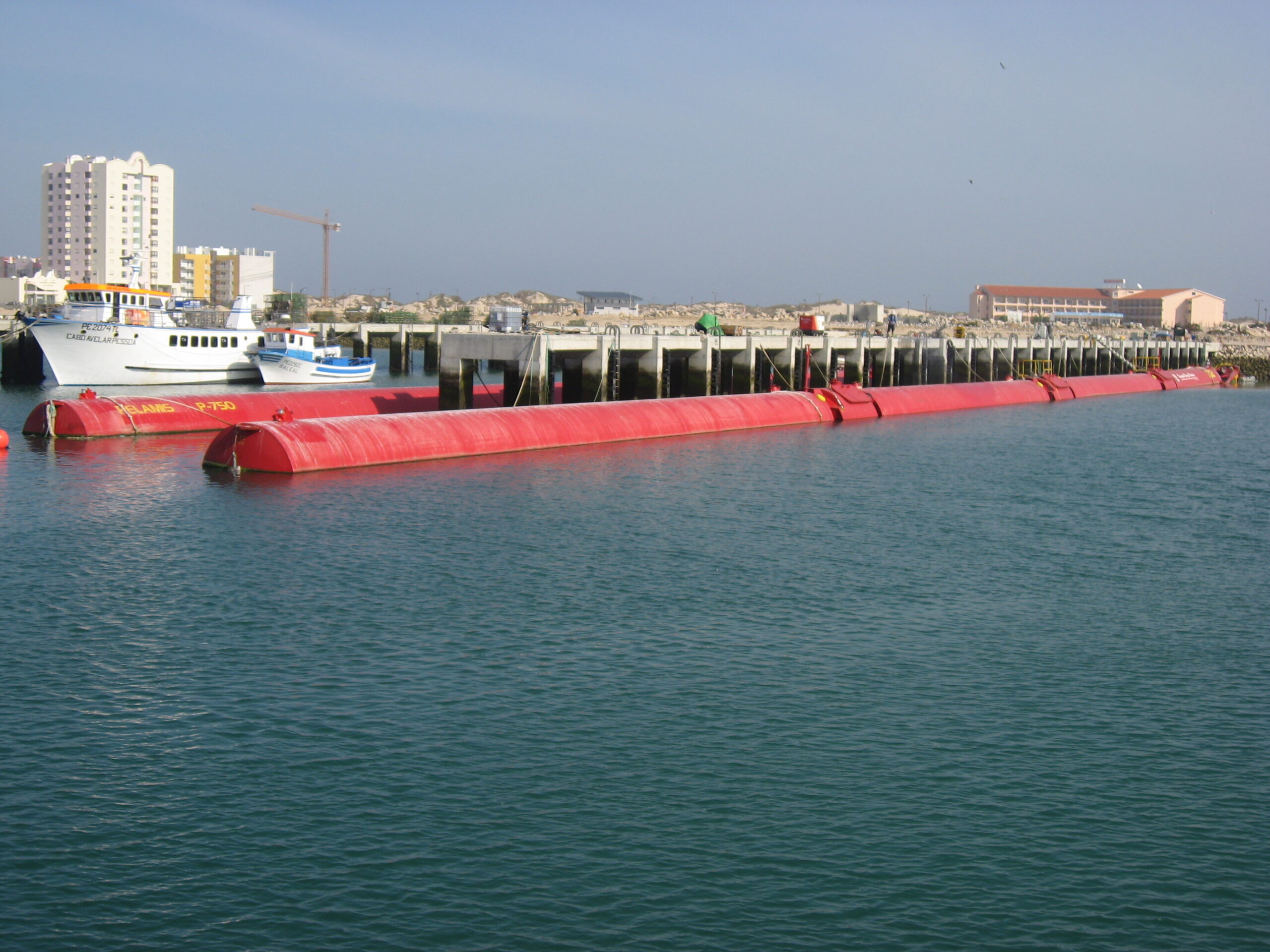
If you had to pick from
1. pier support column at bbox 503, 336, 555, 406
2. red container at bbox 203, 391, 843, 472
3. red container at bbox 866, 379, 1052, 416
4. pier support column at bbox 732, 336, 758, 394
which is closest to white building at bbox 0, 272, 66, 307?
pier support column at bbox 732, 336, 758, 394

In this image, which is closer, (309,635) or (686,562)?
(309,635)

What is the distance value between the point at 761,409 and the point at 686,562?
104 feet

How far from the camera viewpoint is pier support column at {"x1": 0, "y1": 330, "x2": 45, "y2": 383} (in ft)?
241

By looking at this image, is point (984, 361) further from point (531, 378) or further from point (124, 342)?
point (124, 342)

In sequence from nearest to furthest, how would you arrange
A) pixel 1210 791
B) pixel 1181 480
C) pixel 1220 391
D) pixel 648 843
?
1. pixel 648 843
2. pixel 1210 791
3. pixel 1181 480
4. pixel 1220 391

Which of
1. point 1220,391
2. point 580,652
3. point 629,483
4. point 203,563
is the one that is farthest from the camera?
point 1220,391

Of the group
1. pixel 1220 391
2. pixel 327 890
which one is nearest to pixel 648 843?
pixel 327 890

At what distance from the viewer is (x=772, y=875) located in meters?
13.5

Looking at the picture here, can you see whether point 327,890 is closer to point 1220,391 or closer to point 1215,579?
point 1215,579

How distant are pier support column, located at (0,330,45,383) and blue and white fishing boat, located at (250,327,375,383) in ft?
42.4

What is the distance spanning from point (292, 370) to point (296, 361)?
29.1 inches

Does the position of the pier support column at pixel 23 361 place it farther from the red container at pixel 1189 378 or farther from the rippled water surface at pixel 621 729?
the red container at pixel 1189 378

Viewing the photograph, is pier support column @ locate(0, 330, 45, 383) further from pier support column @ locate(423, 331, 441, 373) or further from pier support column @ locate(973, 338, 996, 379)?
pier support column @ locate(973, 338, 996, 379)

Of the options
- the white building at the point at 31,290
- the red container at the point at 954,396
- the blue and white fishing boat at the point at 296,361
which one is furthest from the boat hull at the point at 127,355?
the white building at the point at 31,290
